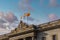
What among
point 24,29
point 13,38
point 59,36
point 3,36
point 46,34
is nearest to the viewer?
point 59,36

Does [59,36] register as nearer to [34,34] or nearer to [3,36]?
[34,34]

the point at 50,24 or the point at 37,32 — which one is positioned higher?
the point at 50,24

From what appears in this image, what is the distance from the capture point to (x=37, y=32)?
125 ft

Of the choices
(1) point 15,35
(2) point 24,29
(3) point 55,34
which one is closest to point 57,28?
(3) point 55,34

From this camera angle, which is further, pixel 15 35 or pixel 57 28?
pixel 15 35

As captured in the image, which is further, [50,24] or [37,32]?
[37,32]

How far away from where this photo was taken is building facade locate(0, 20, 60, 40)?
35031 millimetres

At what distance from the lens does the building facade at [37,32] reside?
35.0 meters

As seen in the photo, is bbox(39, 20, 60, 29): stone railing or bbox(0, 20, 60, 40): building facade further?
bbox(0, 20, 60, 40): building facade

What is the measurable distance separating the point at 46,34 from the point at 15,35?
882 centimetres

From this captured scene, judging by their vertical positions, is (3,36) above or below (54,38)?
above

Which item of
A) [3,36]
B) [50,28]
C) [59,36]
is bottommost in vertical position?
[59,36]

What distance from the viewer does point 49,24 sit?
36.2 metres

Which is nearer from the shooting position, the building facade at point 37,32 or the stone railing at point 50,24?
the stone railing at point 50,24
